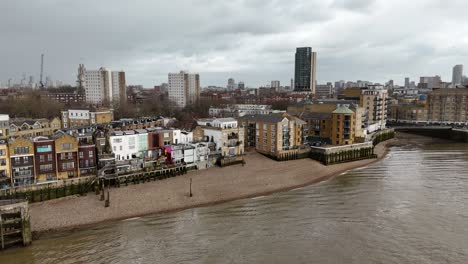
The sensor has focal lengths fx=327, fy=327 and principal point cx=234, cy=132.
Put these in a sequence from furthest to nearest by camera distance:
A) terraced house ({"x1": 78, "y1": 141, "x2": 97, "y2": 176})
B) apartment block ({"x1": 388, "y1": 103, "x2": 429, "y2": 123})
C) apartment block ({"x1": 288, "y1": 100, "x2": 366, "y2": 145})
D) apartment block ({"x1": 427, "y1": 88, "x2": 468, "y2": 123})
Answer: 1. apartment block ({"x1": 388, "y1": 103, "x2": 429, "y2": 123})
2. apartment block ({"x1": 427, "y1": 88, "x2": 468, "y2": 123})
3. apartment block ({"x1": 288, "y1": 100, "x2": 366, "y2": 145})
4. terraced house ({"x1": 78, "y1": 141, "x2": 97, "y2": 176})

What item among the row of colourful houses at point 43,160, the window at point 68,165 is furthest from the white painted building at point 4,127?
the window at point 68,165

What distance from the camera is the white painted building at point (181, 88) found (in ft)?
374

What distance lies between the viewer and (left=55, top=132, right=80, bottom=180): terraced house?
30247 mm

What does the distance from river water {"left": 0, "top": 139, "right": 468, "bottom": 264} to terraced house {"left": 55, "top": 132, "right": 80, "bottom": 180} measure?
31.4 ft

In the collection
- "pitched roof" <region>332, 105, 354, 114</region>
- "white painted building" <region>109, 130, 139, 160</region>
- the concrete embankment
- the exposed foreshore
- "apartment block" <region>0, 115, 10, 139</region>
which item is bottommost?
the exposed foreshore

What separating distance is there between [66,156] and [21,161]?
3556 mm

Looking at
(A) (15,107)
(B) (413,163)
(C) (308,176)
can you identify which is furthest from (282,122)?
(A) (15,107)

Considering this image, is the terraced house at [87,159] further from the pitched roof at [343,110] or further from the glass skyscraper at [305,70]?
A: the glass skyscraper at [305,70]

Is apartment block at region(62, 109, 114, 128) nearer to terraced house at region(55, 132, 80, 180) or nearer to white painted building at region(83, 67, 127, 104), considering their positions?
terraced house at region(55, 132, 80, 180)

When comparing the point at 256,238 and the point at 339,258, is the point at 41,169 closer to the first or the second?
the point at 256,238

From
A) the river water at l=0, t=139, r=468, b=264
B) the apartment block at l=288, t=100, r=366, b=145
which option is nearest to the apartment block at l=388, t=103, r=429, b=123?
the apartment block at l=288, t=100, r=366, b=145

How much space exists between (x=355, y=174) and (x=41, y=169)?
33.5m

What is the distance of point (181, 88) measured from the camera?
115 m

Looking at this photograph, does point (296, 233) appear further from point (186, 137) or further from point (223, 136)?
point (186, 137)
